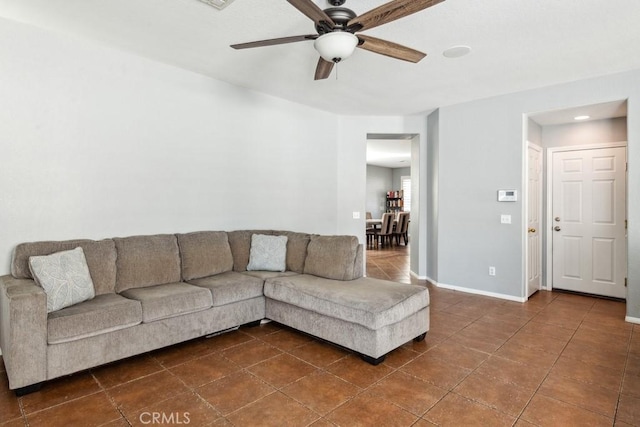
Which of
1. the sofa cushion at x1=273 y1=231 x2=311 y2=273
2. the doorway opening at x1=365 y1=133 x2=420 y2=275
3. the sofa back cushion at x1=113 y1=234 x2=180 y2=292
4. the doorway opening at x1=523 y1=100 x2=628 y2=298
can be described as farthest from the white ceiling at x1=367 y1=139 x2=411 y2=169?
the sofa back cushion at x1=113 y1=234 x2=180 y2=292

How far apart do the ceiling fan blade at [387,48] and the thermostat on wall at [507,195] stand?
258 cm

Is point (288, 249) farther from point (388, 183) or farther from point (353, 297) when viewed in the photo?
point (388, 183)

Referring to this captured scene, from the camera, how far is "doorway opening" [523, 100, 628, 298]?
431 centimetres

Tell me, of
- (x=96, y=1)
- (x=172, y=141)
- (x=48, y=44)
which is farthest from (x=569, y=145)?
(x=48, y=44)

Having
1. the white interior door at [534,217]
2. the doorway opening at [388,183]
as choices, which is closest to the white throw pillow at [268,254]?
the white interior door at [534,217]

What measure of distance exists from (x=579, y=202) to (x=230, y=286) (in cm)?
460

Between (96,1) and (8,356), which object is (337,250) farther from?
(96,1)

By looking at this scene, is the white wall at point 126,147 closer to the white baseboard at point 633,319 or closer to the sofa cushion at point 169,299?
the sofa cushion at point 169,299

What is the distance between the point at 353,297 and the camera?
2.72 metres

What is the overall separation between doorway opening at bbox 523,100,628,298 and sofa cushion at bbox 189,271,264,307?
3.30 meters

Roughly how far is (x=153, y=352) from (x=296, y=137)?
319 centimetres

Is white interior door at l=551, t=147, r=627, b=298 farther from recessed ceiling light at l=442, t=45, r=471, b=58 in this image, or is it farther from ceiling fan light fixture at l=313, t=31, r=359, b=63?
ceiling fan light fixture at l=313, t=31, r=359, b=63

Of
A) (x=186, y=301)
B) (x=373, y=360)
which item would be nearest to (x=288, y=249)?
(x=186, y=301)

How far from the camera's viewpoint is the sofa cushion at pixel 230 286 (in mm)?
3049
